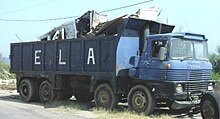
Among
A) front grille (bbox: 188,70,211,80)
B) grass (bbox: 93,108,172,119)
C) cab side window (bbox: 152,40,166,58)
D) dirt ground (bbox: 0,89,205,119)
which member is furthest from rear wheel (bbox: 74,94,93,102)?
front grille (bbox: 188,70,211,80)

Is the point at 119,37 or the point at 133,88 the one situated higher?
the point at 119,37

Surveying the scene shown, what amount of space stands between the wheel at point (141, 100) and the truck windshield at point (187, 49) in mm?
1502

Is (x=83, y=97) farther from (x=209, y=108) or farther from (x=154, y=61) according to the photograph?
(x=209, y=108)

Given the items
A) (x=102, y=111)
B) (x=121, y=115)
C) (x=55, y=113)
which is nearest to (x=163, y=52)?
(x=121, y=115)

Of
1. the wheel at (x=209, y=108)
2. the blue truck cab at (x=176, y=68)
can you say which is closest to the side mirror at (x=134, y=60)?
the blue truck cab at (x=176, y=68)

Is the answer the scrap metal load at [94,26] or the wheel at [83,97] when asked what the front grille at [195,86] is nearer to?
the scrap metal load at [94,26]

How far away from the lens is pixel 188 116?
12.6 metres

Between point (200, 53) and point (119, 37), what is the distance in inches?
110

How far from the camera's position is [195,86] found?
12.3 meters

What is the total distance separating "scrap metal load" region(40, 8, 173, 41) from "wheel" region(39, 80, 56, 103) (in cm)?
210

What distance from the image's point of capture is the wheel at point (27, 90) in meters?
17.6

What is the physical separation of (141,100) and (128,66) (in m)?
1.44

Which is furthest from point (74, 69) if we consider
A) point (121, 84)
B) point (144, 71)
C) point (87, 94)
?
point (144, 71)

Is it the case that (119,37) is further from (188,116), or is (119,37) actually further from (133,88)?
(188,116)
